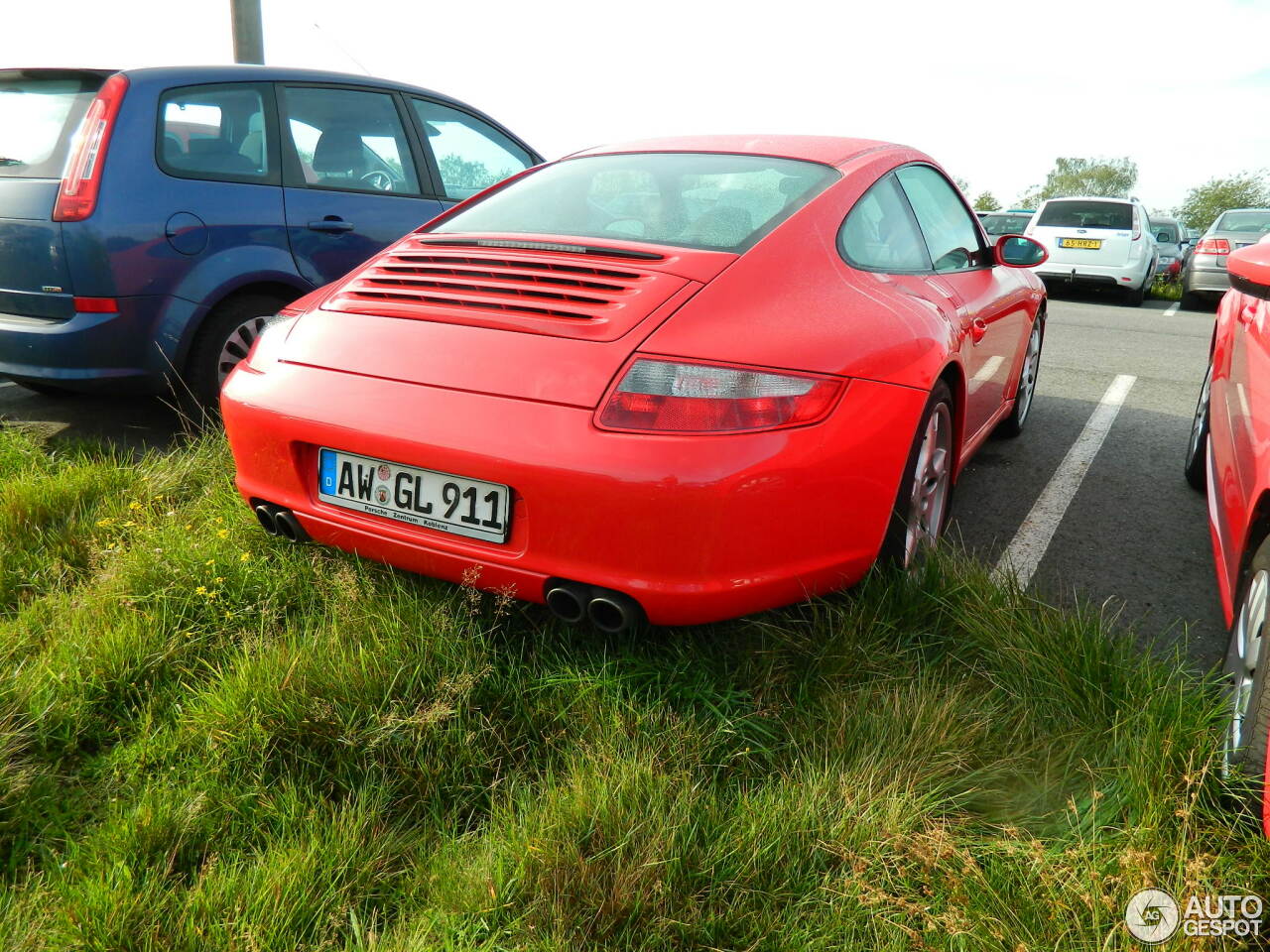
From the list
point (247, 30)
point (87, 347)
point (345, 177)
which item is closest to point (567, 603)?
point (87, 347)

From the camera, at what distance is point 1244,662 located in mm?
1935

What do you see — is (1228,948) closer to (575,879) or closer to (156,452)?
(575,879)

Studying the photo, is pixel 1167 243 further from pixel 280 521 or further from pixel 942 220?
pixel 280 521

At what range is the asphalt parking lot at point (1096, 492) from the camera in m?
3.02

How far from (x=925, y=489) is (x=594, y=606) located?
49.8 inches

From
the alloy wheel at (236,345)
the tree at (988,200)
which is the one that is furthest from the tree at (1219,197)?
the alloy wheel at (236,345)

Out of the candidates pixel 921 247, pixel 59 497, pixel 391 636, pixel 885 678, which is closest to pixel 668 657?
pixel 885 678

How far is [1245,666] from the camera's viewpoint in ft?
6.30

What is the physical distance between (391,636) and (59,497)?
1.63 meters

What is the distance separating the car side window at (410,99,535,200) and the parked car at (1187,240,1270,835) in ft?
11.7

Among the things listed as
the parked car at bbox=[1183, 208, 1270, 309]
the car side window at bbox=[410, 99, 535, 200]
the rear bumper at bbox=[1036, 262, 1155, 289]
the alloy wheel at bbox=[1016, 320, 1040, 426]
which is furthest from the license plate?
the parked car at bbox=[1183, 208, 1270, 309]

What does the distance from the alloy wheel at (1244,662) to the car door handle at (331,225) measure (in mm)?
3797

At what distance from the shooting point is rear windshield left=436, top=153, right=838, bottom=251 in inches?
100

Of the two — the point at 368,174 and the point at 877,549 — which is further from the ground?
the point at 368,174
